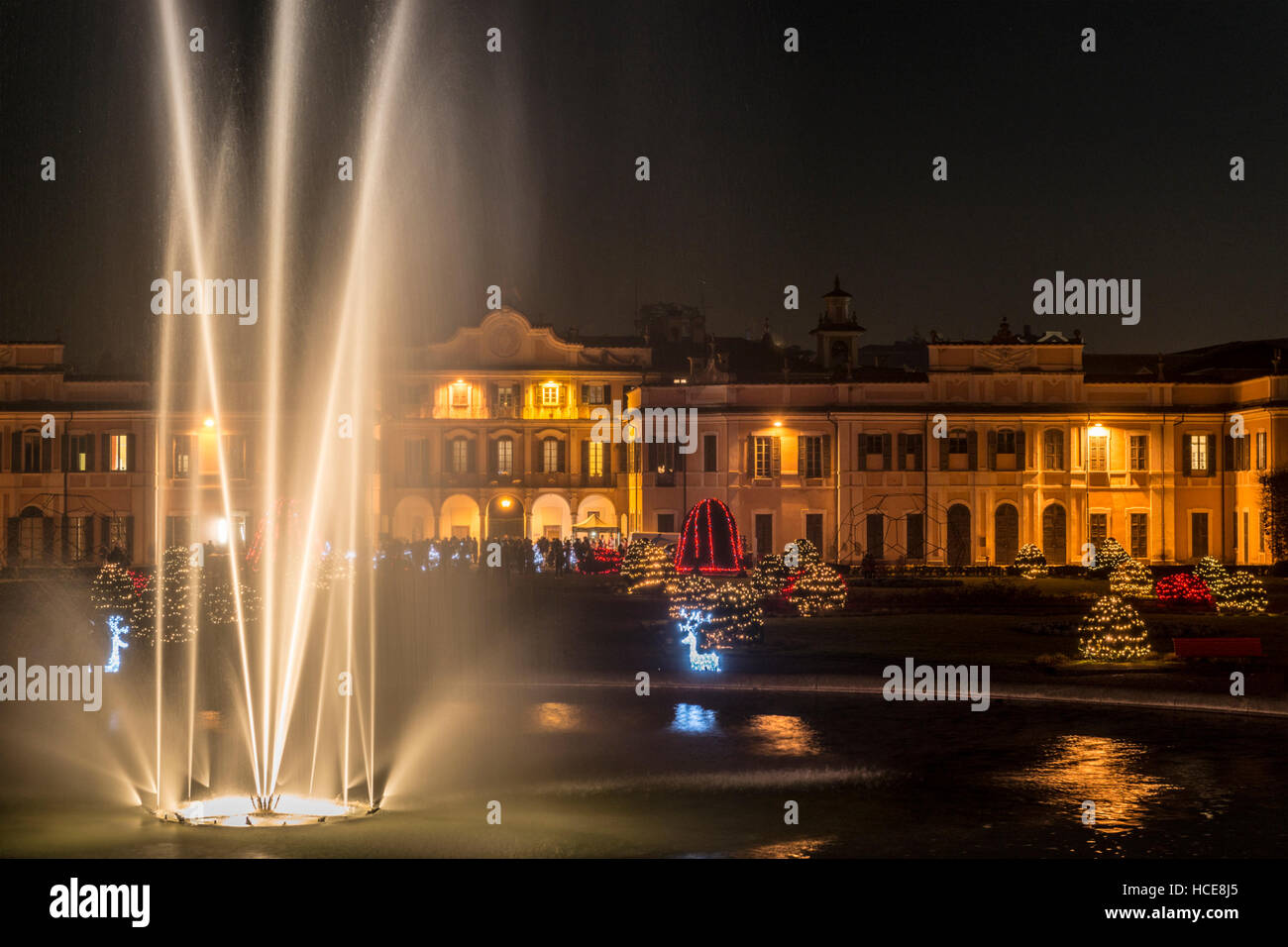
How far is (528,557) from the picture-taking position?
4366 cm

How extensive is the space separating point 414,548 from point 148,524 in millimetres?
15342

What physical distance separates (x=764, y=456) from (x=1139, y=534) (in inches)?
497

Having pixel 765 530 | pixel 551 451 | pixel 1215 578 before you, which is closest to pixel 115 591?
pixel 1215 578

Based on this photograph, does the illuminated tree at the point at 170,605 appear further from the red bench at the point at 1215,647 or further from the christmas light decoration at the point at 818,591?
the red bench at the point at 1215,647

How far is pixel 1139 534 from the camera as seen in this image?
4975cm

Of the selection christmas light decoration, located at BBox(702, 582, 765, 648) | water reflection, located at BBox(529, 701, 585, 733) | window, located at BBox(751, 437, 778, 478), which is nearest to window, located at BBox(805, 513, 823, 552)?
window, located at BBox(751, 437, 778, 478)

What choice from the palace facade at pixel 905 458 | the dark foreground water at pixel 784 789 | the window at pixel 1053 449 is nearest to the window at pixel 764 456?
the palace facade at pixel 905 458

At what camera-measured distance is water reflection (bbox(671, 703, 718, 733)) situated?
14.4 metres

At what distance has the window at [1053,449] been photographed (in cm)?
5019

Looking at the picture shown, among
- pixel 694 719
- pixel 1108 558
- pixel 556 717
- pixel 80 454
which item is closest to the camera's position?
pixel 694 719

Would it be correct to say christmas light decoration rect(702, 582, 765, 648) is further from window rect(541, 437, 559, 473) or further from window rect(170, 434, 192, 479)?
window rect(170, 434, 192, 479)

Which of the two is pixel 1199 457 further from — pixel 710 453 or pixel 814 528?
pixel 710 453

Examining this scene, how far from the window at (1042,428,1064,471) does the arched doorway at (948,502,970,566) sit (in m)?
3.22
